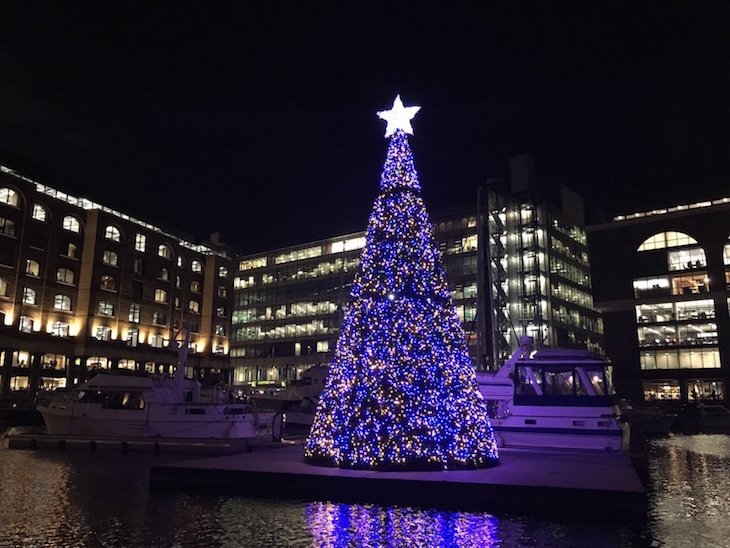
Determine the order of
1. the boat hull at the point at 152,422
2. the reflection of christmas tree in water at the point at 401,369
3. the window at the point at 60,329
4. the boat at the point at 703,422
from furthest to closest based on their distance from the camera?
the window at the point at 60,329
the boat at the point at 703,422
the boat hull at the point at 152,422
the reflection of christmas tree in water at the point at 401,369

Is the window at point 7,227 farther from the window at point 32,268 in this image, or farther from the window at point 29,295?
the window at point 29,295

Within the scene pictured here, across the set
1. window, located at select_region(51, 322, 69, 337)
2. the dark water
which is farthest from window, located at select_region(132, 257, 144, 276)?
the dark water

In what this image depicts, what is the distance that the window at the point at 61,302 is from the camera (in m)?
66.3

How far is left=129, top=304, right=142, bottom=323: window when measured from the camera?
7550 centimetres

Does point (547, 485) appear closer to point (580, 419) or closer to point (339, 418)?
point (339, 418)

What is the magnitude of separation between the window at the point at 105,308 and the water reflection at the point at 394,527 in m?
65.6

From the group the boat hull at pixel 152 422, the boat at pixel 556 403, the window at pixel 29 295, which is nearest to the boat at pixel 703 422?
the boat at pixel 556 403

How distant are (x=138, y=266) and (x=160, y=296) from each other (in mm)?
5718

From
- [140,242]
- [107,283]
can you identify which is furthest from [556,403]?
[140,242]

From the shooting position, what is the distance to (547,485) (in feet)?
40.7

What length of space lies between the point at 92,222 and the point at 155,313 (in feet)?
50.6

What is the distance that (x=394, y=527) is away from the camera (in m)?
11.1

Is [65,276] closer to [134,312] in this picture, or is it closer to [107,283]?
[107,283]

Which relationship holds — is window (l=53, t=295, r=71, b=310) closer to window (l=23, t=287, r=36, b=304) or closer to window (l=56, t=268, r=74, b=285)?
window (l=56, t=268, r=74, b=285)
